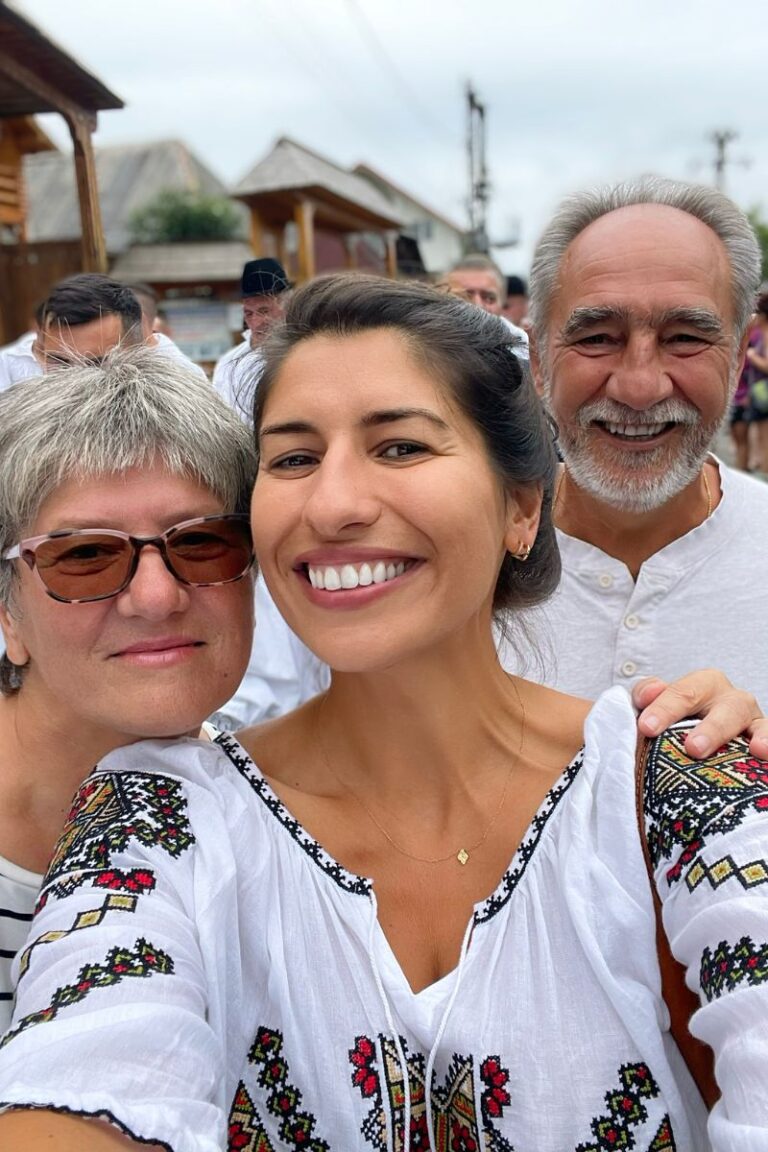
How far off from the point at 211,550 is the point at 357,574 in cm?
32

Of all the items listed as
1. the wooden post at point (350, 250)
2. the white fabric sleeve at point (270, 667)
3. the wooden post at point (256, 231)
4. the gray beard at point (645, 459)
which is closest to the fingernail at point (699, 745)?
the gray beard at point (645, 459)

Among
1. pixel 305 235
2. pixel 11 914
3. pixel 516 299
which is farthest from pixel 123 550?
pixel 305 235

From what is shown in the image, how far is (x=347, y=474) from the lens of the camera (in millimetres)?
1625

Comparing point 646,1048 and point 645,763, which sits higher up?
point 645,763

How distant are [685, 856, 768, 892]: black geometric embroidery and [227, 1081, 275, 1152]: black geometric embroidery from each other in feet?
2.50

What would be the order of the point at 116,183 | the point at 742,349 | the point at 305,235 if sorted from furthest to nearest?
the point at 116,183 → the point at 305,235 → the point at 742,349

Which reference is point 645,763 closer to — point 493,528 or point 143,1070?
point 493,528

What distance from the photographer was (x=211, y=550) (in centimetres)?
181

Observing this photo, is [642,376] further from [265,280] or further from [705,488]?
[265,280]

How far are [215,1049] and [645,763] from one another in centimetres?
78

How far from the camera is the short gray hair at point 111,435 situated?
175 centimetres

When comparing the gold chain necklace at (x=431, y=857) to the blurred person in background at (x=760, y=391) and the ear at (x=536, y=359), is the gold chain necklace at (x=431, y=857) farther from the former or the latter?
the blurred person in background at (x=760, y=391)

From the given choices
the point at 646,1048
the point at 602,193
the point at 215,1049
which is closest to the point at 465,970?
the point at 646,1048

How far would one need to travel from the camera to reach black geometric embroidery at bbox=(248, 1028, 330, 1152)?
1.53 m
